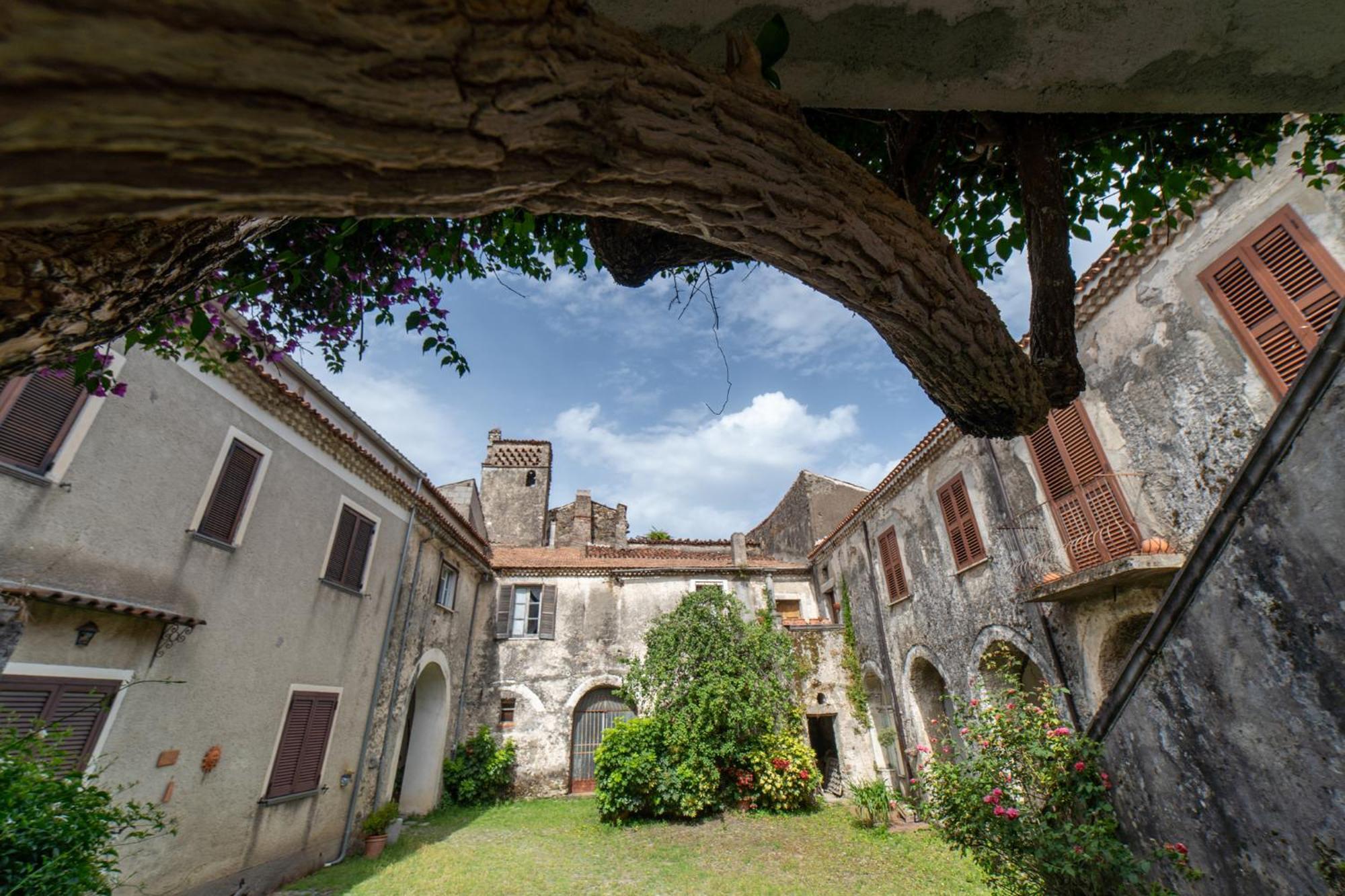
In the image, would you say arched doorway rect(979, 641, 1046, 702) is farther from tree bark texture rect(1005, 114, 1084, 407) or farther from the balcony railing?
tree bark texture rect(1005, 114, 1084, 407)

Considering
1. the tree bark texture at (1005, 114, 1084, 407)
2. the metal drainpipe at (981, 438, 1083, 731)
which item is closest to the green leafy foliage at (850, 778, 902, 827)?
the metal drainpipe at (981, 438, 1083, 731)

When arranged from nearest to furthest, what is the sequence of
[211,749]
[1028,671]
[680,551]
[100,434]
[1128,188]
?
[1128,188], [100,434], [211,749], [1028,671], [680,551]

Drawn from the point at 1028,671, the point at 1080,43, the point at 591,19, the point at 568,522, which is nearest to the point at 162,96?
the point at 591,19

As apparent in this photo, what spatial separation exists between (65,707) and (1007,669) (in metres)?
11.4

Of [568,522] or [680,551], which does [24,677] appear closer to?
[680,551]

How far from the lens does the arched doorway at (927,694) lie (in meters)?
11.7

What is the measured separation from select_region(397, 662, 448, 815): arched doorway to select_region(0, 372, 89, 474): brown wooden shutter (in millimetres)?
8265

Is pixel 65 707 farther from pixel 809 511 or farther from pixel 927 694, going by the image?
pixel 809 511

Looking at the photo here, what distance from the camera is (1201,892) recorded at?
11.9 feet

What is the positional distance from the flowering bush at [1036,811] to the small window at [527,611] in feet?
36.4

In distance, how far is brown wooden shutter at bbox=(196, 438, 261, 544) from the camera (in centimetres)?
683

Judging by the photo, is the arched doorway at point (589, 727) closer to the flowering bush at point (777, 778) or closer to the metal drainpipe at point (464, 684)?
the metal drainpipe at point (464, 684)

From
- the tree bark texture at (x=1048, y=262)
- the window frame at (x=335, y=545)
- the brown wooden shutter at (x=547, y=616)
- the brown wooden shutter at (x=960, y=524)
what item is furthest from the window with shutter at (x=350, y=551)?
the brown wooden shutter at (x=960, y=524)

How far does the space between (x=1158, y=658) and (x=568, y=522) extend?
21861 mm
